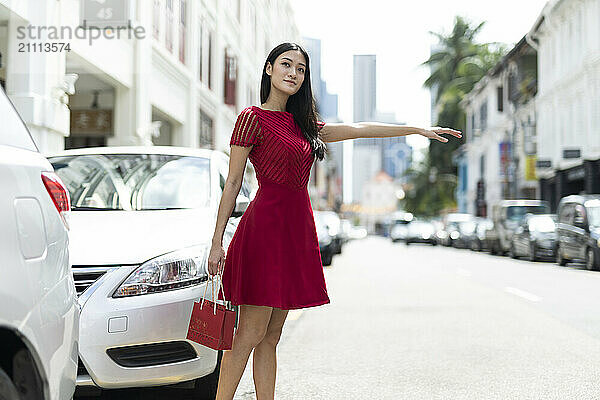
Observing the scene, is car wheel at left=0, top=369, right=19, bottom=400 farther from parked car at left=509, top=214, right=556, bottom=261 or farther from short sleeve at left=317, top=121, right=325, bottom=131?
parked car at left=509, top=214, right=556, bottom=261

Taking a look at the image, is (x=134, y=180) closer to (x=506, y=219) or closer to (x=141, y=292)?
(x=141, y=292)

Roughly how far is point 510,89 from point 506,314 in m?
38.1

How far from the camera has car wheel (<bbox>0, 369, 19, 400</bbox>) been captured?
215 cm

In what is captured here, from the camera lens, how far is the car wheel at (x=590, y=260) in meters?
17.2

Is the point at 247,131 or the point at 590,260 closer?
the point at 247,131

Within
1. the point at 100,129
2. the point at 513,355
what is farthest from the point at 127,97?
the point at 513,355

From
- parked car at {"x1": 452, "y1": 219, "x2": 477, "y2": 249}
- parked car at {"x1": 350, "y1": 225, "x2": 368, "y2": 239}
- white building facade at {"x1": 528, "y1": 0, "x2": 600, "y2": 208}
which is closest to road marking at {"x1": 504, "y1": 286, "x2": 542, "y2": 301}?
white building facade at {"x1": 528, "y1": 0, "x2": 600, "y2": 208}

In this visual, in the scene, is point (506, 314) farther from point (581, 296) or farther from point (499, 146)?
point (499, 146)

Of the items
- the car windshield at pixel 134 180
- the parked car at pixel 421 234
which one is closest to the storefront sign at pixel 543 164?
the parked car at pixel 421 234

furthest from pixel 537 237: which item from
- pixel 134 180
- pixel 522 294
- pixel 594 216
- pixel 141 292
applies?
pixel 141 292

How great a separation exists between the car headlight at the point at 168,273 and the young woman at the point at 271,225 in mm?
566

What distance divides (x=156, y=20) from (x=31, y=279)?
54.8ft

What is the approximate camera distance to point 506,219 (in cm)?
2731

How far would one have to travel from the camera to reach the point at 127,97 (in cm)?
1669
